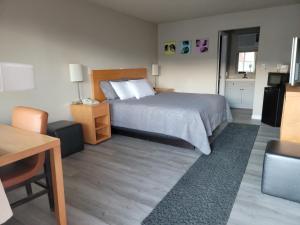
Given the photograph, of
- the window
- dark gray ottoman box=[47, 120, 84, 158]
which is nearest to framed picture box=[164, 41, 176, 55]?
the window

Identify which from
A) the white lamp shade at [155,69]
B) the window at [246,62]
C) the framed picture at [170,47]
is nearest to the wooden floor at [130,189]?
the white lamp shade at [155,69]

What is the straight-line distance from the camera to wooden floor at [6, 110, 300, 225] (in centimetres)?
176

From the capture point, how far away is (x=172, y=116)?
10.1 ft

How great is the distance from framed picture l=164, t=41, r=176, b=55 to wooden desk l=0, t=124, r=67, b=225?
4750 mm

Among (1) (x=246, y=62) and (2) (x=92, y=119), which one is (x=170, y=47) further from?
(2) (x=92, y=119)

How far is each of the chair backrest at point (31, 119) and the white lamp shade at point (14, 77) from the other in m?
0.34

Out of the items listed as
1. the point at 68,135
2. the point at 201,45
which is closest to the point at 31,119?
the point at 68,135

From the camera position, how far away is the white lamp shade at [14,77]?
1229mm

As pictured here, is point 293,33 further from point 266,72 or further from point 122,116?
point 122,116

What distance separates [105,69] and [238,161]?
2.96m

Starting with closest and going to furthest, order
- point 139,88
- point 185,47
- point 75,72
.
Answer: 1. point 75,72
2. point 139,88
3. point 185,47

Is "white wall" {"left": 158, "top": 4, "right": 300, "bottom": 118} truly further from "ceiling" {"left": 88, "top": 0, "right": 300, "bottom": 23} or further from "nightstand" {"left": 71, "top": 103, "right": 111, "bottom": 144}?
"nightstand" {"left": 71, "top": 103, "right": 111, "bottom": 144}

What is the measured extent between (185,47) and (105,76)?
2.45 metres

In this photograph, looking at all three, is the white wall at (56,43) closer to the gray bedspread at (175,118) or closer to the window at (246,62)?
the gray bedspread at (175,118)
